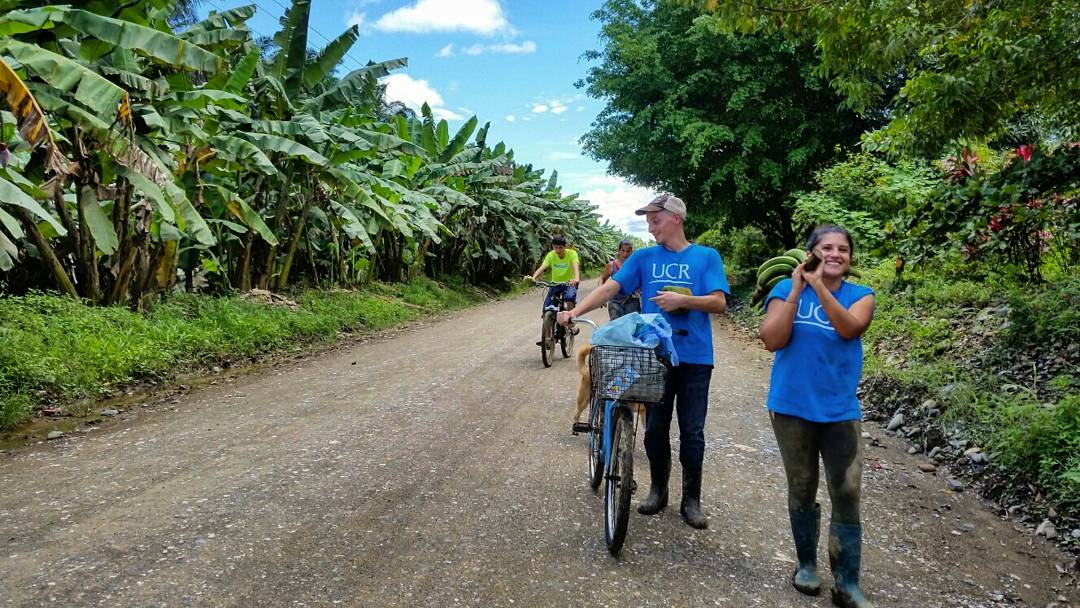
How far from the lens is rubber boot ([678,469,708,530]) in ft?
13.8

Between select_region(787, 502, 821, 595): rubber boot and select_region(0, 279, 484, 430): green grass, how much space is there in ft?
21.7

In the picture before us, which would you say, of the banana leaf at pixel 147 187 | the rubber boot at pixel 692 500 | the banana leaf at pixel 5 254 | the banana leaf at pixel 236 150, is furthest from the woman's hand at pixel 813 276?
the banana leaf at pixel 236 150

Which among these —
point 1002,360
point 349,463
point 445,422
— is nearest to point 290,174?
point 445,422

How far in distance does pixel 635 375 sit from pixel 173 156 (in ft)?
28.1

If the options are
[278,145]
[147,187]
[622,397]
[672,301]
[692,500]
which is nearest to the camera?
[622,397]

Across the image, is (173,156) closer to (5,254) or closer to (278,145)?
(278,145)

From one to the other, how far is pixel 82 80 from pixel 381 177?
301 inches

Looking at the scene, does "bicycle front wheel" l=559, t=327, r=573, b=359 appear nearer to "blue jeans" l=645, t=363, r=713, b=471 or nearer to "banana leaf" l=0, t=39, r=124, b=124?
"blue jeans" l=645, t=363, r=713, b=471

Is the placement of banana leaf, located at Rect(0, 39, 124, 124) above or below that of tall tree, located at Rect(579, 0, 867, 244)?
below

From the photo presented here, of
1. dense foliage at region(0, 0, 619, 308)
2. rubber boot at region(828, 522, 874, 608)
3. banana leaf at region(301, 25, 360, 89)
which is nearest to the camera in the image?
rubber boot at region(828, 522, 874, 608)

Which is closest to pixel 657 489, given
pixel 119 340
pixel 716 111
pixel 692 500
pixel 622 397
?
pixel 692 500

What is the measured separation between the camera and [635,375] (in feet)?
12.4

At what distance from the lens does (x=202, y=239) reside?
27.2 feet

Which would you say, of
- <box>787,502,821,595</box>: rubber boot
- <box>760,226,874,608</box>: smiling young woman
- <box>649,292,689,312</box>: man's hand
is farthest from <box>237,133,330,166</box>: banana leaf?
<box>787,502,821,595</box>: rubber boot
